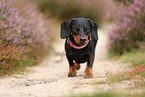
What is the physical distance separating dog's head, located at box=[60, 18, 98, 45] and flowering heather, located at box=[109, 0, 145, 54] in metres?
2.22

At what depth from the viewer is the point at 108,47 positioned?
7.54 meters

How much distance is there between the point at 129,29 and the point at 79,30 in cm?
292

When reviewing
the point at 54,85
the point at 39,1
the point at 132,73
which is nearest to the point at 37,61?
the point at 54,85

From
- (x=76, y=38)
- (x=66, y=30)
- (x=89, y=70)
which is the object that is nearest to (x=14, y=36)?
(x=66, y=30)

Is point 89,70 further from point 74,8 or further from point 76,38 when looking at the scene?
point 74,8

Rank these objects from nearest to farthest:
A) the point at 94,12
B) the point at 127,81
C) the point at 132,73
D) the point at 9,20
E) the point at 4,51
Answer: the point at 127,81
the point at 132,73
the point at 4,51
the point at 9,20
the point at 94,12

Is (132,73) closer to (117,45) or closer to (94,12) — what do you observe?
(117,45)

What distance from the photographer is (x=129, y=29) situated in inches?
256

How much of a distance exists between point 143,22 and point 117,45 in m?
1.15

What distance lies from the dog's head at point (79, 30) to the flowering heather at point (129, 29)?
87.3 inches

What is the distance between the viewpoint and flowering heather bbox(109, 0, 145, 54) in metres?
6.26

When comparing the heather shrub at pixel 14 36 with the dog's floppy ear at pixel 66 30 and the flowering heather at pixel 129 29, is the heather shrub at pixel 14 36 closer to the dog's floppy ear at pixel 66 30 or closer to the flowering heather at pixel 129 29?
the dog's floppy ear at pixel 66 30

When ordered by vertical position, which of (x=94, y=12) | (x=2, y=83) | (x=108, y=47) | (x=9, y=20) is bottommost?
(x=2, y=83)

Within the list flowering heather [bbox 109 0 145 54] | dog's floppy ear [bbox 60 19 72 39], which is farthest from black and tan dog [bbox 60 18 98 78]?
flowering heather [bbox 109 0 145 54]
